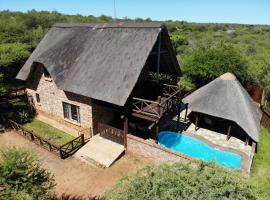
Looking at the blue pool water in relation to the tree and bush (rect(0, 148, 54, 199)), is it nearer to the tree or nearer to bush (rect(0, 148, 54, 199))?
bush (rect(0, 148, 54, 199))

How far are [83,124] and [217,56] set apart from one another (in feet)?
57.8

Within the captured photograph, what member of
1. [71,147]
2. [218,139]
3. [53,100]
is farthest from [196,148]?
[53,100]

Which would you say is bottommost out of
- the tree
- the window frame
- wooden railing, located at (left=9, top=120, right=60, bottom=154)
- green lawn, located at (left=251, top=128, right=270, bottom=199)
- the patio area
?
green lawn, located at (left=251, top=128, right=270, bottom=199)

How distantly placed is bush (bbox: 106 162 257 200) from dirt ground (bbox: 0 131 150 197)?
5.42 meters

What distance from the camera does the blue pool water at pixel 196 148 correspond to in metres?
16.1

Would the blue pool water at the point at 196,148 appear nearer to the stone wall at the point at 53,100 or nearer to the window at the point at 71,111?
the stone wall at the point at 53,100

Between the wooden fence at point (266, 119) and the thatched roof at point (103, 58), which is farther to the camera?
the wooden fence at point (266, 119)

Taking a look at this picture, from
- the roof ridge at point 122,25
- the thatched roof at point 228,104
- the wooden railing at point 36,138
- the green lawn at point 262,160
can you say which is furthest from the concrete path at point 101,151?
the roof ridge at point 122,25

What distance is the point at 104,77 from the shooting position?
603 inches

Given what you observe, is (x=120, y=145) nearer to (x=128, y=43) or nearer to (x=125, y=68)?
(x=125, y=68)

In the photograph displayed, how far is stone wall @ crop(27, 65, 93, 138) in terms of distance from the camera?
17.3 metres

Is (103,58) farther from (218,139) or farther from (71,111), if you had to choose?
(218,139)

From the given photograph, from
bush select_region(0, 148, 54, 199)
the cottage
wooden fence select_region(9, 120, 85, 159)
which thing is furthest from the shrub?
bush select_region(0, 148, 54, 199)

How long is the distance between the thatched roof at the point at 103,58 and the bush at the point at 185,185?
20.4 ft
